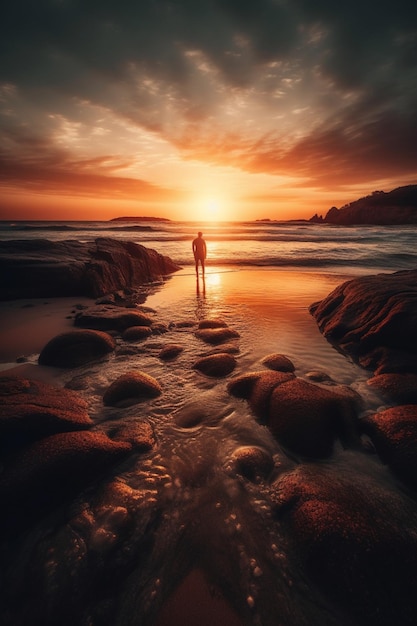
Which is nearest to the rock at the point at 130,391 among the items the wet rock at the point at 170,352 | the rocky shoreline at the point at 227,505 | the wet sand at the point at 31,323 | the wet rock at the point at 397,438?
the rocky shoreline at the point at 227,505

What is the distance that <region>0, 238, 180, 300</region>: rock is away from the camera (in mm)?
8992

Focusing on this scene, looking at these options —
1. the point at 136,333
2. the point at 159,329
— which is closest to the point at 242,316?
the point at 159,329

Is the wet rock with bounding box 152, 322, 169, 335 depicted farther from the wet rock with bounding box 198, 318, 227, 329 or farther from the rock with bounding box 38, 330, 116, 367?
the rock with bounding box 38, 330, 116, 367

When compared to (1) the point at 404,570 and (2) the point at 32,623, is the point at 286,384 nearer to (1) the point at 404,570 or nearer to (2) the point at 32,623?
(1) the point at 404,570

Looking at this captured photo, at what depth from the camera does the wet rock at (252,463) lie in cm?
268

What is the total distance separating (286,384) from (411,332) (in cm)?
249

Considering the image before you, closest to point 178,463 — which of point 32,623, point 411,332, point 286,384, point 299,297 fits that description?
point 32,623

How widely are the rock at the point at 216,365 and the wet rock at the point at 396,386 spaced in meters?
2.08

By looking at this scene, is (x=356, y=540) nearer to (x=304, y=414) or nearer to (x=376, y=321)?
(x=304, y=414)

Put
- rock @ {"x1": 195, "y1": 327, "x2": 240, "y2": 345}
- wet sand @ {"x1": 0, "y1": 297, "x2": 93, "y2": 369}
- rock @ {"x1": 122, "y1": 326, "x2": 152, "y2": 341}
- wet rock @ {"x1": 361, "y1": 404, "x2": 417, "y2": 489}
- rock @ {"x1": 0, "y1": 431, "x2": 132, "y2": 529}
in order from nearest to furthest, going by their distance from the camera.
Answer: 1. rock @ {"x1": 0, "y1": 431, "x2": 132, "y2": 529}
2. wet rock @ {"x1": 361, "y1": 404, "x2": 417, "y2": 489}
3. wet sand @ {"x1": 0, "y1": 297, "x2": 93, "y2": 369}
4. rock @ {"x1": 195, "y1": 327, "x2": 240, "y2": 345}
5. rock @ {"x1": 122, "y1": 326, "x2": 152, "y2": 341}

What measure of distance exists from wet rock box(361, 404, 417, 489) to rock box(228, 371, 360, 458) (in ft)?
0.65

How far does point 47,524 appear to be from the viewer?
2191 millimetres

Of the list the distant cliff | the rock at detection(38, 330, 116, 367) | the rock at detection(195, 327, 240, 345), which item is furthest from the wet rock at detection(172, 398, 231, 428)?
the distant cliff

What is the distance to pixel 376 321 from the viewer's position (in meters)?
5.32
